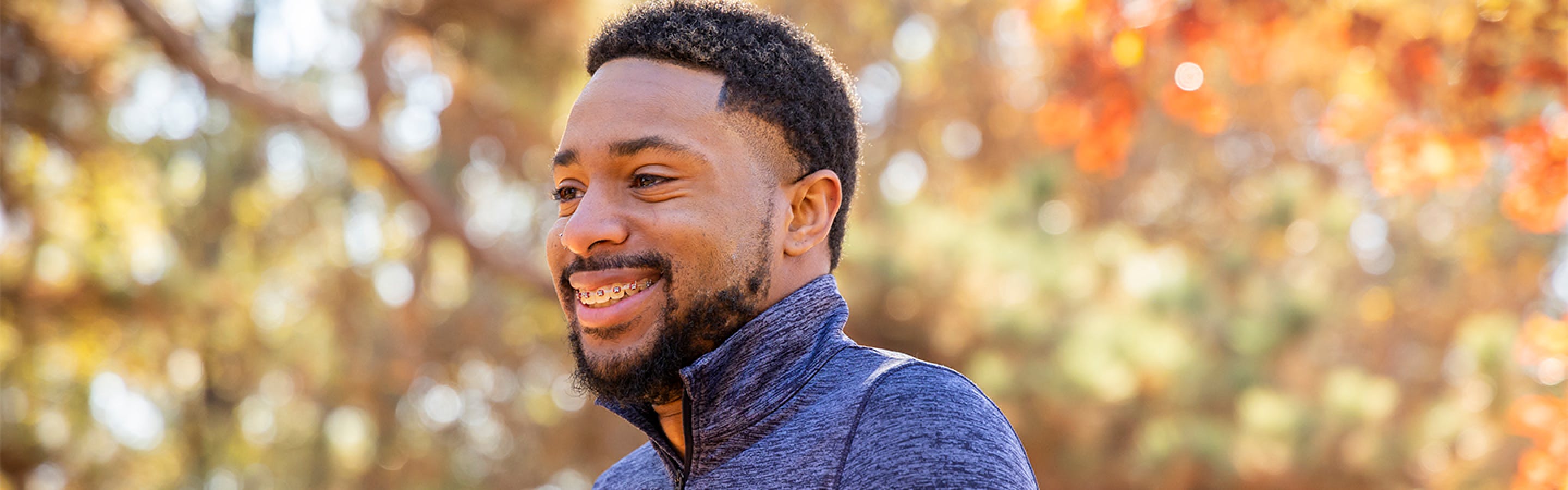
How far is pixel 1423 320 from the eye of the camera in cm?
1445

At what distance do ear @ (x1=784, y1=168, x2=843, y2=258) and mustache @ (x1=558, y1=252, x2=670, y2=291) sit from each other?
22 centimetres

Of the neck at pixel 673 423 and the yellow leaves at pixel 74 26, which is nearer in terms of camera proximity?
the neck at pixel 673 423

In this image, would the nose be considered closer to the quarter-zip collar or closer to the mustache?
the mustache

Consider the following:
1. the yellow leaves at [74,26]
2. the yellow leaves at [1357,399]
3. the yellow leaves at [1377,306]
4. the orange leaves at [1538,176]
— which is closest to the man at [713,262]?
the orange leaves at [1538,176]

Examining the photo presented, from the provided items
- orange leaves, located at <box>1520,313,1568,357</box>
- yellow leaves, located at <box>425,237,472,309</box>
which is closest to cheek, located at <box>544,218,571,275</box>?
orange leaves, located at <box>1520,313,1568,357</box>

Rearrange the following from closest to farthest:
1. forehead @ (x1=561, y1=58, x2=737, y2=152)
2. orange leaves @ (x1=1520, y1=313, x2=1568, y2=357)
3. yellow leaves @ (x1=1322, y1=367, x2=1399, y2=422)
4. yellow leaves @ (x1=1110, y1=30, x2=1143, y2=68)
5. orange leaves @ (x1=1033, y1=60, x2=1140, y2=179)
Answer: forehead @ (x1=561, y1=58, x2=737, y2=152)
orange leaves @ (x1=1520, y1=313, x2=1568, y2=357)
yellow leaves @ (x1=1110, y1=30, x2=1143, y2=68)
orange leaves @ (x1=1033, y1=60, x2=1140, y2=179)
yellow leaves @ (x1=1322, y1=367, x2=1399, y2=422)

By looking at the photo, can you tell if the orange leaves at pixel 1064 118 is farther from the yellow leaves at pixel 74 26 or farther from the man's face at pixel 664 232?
the yellow leaves at pixel 74 26

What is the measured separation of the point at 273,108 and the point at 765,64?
6609mm

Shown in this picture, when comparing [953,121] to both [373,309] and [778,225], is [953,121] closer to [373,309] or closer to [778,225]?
[373,309]

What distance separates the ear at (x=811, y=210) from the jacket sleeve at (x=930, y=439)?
380 mm

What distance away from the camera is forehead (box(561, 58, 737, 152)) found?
1.97 metres

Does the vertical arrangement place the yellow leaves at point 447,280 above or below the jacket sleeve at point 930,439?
above

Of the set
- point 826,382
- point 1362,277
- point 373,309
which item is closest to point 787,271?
point 826,382

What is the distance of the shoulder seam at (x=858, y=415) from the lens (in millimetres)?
1666
